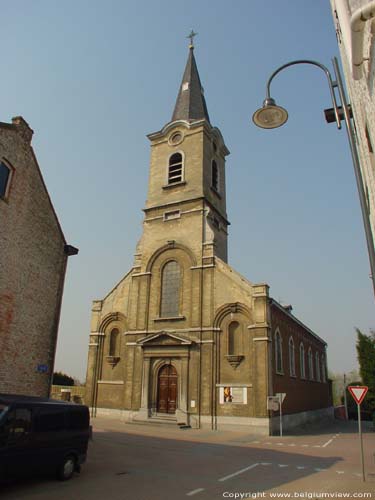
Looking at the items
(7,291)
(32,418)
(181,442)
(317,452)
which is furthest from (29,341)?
(317,452)

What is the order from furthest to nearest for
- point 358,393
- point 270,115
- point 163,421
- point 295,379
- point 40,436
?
point 295,379 → point 163,421 → point 358,393 → point 40,436 → point 270,115

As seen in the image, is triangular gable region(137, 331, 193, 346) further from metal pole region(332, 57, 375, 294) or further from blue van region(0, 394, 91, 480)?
metal pole region(332, 57, 375, 294)

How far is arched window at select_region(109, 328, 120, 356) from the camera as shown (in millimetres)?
28119

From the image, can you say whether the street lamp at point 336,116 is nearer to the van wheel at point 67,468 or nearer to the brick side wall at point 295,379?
the van wheel at point 67,468

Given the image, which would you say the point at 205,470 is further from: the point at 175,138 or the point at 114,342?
the point at 175,138

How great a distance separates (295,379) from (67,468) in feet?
73.2

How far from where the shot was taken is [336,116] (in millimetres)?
6840

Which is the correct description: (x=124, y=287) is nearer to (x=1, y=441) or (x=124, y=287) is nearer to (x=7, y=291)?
(x=7, y=291)

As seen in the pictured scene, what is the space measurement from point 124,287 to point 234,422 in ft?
41.3

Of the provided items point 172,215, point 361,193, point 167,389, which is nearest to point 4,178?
point 361,193

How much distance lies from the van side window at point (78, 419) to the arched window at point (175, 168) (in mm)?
23122

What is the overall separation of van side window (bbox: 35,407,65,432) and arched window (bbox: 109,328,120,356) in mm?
18213

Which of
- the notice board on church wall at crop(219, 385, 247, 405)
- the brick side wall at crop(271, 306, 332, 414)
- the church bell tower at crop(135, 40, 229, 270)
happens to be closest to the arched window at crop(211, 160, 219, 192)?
the church bell tower at crop(135, 40, 229, 270)

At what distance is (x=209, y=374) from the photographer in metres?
24.2
